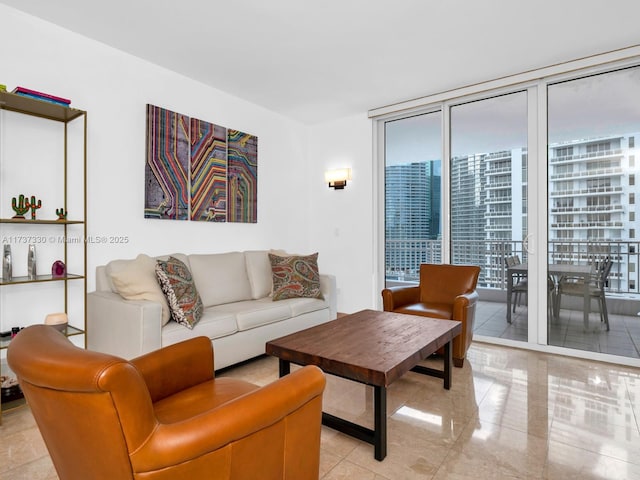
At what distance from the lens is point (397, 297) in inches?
135

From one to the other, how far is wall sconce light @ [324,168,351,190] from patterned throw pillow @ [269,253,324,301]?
4.33 ft

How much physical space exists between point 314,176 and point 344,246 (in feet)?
3.57

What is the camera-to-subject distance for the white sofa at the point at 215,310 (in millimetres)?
2469

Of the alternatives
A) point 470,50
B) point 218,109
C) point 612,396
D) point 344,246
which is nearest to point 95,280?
point 218,109

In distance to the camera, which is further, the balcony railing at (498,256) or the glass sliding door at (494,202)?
the glass sliding door at (494,202)

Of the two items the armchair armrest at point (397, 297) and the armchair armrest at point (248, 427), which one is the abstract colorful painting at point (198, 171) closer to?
the armchair armrest at point (397, 297)

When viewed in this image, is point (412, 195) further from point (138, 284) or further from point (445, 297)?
point (138, 284)

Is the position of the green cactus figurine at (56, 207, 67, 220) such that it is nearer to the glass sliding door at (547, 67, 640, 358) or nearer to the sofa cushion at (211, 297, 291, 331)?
the sofa cushion at (211, 297, 291, 331)

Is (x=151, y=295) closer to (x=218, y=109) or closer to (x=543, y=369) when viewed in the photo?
(x=218, y=109)

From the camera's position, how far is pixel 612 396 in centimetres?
254

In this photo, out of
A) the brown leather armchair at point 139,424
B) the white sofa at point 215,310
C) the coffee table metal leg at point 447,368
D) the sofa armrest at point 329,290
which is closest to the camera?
the brown leather armchair at point 139,424

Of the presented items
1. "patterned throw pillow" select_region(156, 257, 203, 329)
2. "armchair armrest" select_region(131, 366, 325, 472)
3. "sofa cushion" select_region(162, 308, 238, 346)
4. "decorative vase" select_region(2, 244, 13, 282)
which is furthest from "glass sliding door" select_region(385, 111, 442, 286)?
"decorative vase" select_region(2, 244, 13, 282)

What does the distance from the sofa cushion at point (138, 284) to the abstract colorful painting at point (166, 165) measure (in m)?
0.76

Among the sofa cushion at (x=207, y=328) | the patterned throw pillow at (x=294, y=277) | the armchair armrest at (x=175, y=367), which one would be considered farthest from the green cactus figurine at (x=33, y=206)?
the patterned throw pillow at (x=294, y=277)
